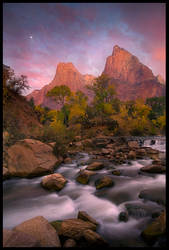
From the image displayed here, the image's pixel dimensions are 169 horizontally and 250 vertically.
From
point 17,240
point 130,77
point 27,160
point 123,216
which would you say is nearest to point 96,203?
point 123,216

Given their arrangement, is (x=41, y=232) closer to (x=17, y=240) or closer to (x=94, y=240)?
(x=17, y=240)

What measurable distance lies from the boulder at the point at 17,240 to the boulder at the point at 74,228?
0.52 meters

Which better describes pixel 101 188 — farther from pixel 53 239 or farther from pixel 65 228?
pixel 53 239

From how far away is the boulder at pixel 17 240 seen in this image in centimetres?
161

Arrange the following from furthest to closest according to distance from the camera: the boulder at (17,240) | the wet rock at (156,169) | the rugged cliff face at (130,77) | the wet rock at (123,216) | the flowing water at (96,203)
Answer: the rugged cliff face at (130,77) < the wet rock at (156,169) < the wet rock at (123,216) < the flowing water at (96,203) < the boulder at (17,240)

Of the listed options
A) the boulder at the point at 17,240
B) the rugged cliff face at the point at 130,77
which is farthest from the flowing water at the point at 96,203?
the rugged cliff face at the point at 130,77

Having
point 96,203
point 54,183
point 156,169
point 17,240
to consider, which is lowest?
point 96,203

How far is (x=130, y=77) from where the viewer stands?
91.8m

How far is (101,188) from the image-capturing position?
4242 mm

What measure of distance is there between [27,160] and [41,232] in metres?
3.74

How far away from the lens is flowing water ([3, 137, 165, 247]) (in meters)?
2.46

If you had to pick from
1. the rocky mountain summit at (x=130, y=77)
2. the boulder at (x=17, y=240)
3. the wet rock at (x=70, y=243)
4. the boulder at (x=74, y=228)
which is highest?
the rocky mountain summit at (x=130, y=77)

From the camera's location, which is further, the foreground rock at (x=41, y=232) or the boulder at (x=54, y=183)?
the boulder at (x=54, y=183)

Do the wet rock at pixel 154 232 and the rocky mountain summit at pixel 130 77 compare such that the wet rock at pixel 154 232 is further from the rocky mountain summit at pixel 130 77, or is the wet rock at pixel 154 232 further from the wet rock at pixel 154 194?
the rocky mountain summit at pixel 130 77
